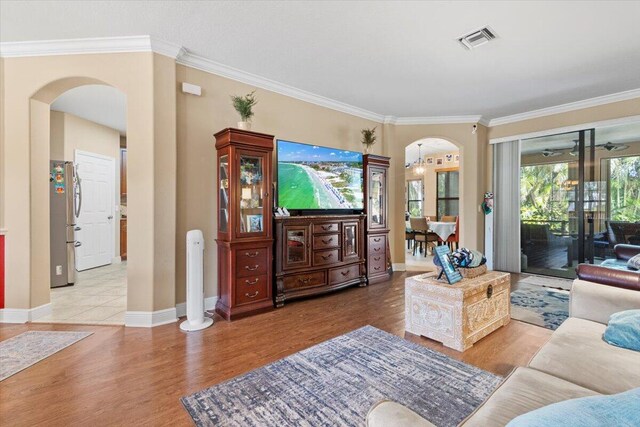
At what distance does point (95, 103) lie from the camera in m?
4.62

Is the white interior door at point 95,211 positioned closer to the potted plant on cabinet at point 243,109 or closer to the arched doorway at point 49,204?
the arched doorway at point 49,204

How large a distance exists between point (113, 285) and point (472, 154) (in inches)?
249

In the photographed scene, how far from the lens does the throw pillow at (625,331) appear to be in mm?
1495

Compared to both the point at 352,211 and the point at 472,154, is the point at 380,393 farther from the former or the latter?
the point at 472,154

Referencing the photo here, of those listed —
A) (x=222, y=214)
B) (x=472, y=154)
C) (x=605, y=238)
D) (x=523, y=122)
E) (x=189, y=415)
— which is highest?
(x=523, y=122)

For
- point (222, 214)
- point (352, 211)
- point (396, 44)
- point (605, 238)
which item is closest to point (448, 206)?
point (605, 238)

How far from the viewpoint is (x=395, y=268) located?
5.37 m

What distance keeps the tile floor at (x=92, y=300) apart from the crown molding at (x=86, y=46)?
2713 millimetres

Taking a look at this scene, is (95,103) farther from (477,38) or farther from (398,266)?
(398,266)

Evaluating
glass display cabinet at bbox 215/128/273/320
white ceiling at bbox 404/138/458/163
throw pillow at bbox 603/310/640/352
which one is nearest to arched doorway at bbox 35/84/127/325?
glass display cabinet at bbox 215/128/273/320

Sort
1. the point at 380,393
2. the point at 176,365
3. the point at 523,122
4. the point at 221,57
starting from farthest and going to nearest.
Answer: the point at 523,122, the point at 221,57, the point at 176,365, the point at 380,393

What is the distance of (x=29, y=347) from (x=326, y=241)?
9.87ft

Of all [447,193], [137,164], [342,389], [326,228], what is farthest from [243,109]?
[447,193]

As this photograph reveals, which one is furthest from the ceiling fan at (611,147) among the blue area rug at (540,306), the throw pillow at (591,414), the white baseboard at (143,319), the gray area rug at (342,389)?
the white baseboard at (143,319)
